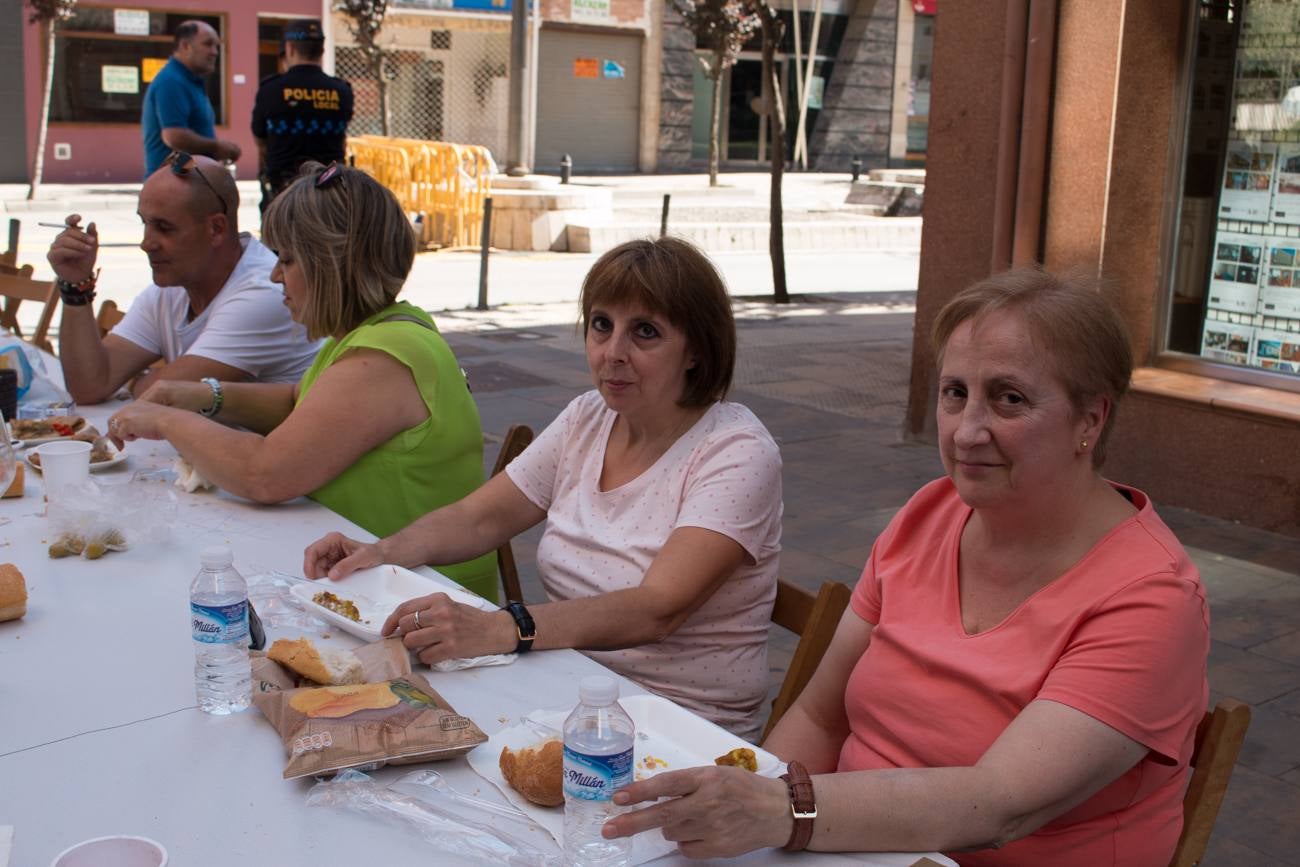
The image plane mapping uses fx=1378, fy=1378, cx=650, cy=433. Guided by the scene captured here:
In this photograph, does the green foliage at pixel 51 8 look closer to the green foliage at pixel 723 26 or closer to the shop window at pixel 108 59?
the shop window at pixel 108 59

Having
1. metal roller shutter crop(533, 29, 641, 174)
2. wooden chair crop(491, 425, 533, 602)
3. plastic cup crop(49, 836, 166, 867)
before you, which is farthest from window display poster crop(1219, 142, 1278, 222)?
metal roller shutter crop(533, 29, 641, 174)

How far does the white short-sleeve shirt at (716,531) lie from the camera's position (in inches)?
101

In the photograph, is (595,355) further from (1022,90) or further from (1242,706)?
(1022,90)

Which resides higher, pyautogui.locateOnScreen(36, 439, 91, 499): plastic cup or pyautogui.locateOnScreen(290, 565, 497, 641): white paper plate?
pyautogui.locateOnScreen(36, 439, 91, 499): plastic cup

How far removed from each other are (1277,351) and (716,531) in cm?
447

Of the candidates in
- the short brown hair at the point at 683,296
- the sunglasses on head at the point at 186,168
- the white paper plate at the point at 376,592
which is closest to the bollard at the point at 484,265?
the sunglasses on head at the point at 186,168

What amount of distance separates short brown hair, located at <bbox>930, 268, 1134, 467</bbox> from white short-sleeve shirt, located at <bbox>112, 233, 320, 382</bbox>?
8.47 feet

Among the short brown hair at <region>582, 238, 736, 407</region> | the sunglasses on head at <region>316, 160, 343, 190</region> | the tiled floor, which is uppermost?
the sunglasses on head at <region>316, 160, 343, 190</region>

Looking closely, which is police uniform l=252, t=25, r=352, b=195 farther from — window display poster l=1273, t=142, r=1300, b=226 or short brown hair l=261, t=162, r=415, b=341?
short brown hair l=261, t=162, r=415, b=341

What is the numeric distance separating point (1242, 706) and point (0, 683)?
72.5 inches

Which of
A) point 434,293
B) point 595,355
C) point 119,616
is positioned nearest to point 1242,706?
point 595,355

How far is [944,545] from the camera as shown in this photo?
7.13 feet

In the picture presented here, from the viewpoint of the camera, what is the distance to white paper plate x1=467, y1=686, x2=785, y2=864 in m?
1.83

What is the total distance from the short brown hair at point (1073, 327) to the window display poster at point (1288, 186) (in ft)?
14.7
